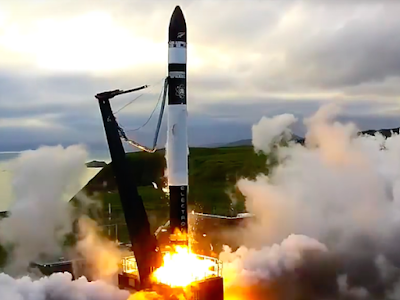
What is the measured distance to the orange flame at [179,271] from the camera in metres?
24.7

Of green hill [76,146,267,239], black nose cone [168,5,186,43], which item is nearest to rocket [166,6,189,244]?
black nose cone [168,5,186,43]

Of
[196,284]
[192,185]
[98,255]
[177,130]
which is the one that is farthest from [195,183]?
[196,284]

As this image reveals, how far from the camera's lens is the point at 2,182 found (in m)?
99.3

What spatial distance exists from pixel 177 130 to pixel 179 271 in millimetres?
5834

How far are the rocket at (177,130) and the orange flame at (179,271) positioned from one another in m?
0.66

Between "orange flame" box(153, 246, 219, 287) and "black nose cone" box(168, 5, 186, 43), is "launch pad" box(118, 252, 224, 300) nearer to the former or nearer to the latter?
"orange flame" box(153, 246, 219, 287)

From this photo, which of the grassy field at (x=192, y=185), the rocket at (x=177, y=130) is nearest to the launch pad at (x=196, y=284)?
the rocket at (x=177, y=130)

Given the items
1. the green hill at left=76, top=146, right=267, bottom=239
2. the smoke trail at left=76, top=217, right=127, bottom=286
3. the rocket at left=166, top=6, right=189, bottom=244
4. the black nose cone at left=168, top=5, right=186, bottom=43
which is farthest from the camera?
the green hill at left=76, top=146, right=267, bottom=239

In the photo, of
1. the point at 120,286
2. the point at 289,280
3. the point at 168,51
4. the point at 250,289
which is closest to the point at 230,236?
the point at 289,280

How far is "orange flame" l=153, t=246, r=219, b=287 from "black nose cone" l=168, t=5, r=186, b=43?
334 inches

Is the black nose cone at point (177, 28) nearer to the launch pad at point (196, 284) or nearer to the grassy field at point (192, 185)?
the launch pad at point (196, 284)

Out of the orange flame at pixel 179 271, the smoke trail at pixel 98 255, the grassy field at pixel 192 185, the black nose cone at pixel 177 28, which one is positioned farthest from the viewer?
the grassy field at pixel 192 185

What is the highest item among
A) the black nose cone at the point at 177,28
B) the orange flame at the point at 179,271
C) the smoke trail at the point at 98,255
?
the black nose cone at the point at 177,28

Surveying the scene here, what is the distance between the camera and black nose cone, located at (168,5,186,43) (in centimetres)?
2434
